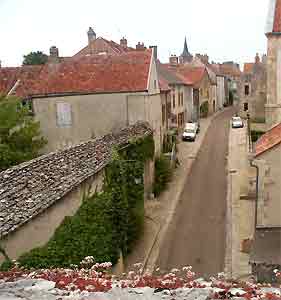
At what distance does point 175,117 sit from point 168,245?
25.9 metres

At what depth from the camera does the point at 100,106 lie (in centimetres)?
2530

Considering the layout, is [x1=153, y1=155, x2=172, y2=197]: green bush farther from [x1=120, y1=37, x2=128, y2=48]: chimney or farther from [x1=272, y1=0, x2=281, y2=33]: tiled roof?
[x1=120, y1=37, x2=128, y2=48]: chimney

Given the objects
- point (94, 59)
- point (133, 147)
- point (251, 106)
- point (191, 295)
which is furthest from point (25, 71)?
point (191, 295)

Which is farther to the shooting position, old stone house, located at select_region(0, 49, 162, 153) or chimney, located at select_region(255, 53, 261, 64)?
chimney, located at select_region(255, 53, 261, 64)

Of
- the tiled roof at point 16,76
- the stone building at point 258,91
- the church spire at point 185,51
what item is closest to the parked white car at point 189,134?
the stone building at point 258,91

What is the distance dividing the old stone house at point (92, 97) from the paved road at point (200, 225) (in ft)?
15.1

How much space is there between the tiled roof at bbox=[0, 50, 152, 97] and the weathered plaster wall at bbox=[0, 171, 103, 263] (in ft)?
40.2

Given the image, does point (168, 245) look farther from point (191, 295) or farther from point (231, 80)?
point (231, 80)

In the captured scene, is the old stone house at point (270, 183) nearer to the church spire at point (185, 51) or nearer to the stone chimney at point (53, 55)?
the stone chimney at point (53, 55)

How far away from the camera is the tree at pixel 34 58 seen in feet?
188

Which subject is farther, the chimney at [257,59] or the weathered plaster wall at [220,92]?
the weathered plaster wall at [220,92]

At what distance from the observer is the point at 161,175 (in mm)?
26219

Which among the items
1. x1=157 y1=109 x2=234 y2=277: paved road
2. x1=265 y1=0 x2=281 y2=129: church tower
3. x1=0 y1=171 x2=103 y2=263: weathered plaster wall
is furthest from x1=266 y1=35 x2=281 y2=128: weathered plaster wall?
x1=0 y1=171 x2=103 y2=263: weathered plaster wall

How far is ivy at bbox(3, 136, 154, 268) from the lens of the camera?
1142 centimetres
